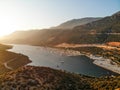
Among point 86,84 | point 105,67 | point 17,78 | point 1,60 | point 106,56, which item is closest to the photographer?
point 17,78

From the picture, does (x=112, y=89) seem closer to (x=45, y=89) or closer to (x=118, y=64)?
(x=45, y=89)

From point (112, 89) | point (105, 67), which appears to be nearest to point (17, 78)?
point (112, 89)

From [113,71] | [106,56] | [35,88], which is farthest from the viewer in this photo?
[106,56]

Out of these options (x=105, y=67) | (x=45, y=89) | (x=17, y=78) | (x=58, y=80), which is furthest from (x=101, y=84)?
(x=105, y=67)

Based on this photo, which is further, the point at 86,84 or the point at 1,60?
the point at 1,60

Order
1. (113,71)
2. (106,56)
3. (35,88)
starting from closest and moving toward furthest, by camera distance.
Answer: (35,88), (113,71), (106,56)

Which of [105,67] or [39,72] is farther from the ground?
[39,72]

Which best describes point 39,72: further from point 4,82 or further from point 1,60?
point 1,60

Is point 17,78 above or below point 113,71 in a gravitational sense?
above

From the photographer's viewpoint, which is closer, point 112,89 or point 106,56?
point 112,89
